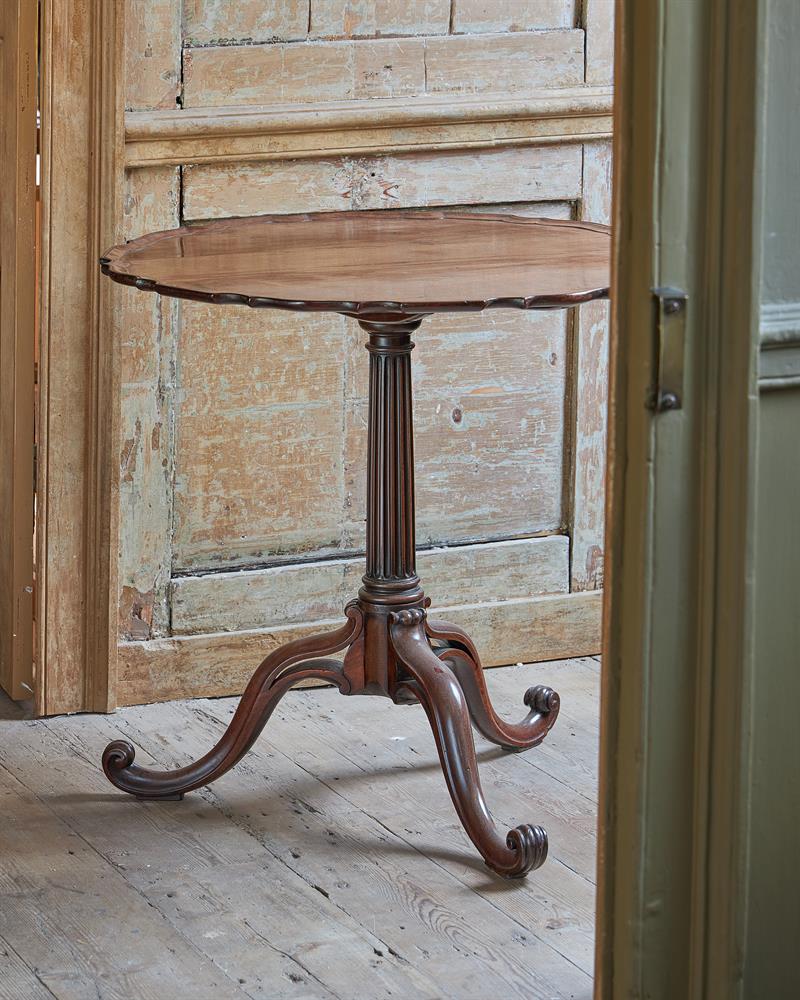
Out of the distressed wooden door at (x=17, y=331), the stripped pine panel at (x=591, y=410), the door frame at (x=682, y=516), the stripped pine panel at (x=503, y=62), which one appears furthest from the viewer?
the stripped pine panel at (x=591, y=410)

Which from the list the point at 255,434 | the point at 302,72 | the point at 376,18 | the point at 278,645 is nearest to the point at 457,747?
the point at 278,645

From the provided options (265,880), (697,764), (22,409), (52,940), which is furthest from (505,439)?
(697,764)

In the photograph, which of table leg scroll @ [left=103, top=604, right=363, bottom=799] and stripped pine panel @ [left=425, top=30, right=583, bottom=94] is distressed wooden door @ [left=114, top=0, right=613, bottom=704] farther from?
table leg scroll @ [left=103, top=604, right=363, bottom=799]

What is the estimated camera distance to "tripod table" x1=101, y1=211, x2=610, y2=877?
2279mm

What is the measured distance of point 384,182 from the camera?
2.99m

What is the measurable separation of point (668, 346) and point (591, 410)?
1.85 m

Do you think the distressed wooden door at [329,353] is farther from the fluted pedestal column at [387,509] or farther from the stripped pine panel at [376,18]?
the fluted pedestal column at [387,509]

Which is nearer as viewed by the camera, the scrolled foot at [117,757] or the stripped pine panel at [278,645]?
the scrolled foot at [117,757]

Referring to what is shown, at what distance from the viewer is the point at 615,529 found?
56.5 inches

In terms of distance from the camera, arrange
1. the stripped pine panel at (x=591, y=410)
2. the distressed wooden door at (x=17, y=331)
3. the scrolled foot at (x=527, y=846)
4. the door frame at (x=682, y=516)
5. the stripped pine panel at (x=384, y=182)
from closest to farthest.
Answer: the door frame at (x=682, y=516)
the scrolled foot at (x=527, y=846)
the distressed wooden door at (x=17, y=331)
the stripped pine panel at (x=384, y=182)
the stripped pine panel at (x=591, y=410)

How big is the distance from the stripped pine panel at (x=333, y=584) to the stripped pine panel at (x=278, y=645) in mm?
23

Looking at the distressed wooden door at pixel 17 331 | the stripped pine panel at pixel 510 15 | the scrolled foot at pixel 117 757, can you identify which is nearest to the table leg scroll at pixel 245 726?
the scrolled foot at pixel 117 757

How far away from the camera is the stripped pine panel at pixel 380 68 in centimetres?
285

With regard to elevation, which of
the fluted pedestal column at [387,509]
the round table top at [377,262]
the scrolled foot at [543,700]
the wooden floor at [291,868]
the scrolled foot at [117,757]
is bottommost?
the wooden floor at [291,868]
